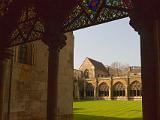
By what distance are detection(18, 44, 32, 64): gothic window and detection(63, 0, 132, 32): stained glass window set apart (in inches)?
220

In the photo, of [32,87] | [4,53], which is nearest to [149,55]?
[4,53]

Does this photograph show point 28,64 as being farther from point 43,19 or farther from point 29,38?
point 43,19

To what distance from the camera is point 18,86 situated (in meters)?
10.1

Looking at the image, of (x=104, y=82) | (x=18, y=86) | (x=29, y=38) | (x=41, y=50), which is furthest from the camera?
(x=104, y=82)

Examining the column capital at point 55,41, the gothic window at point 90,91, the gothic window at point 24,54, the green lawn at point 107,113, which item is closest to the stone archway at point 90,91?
the gothic window at point 90,91

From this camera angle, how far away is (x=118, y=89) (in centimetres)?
5712

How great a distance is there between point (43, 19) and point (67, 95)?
7.70 meters

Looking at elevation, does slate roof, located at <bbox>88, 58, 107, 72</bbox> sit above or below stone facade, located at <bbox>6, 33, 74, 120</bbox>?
above

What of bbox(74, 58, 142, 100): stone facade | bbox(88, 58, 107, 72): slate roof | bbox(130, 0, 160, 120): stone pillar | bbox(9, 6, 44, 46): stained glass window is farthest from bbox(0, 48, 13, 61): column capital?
bbox(88, 58, 107, 72): slate roof

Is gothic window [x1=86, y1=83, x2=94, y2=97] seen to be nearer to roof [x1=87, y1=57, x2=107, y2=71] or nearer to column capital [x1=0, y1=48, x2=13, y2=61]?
roof [x1=87, y1=57, x2=107, y2=71]

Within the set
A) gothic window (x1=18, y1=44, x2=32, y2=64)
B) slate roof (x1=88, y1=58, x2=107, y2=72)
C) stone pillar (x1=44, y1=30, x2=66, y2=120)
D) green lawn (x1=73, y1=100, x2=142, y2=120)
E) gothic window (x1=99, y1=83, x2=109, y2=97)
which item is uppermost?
slate roof (x1=88, y1=58, x2=107, y2=72)

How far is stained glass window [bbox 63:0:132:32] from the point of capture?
15.2 feet

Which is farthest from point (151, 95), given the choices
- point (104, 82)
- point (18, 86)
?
point (104, 82)

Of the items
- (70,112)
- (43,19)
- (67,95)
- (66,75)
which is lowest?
(70,112)
